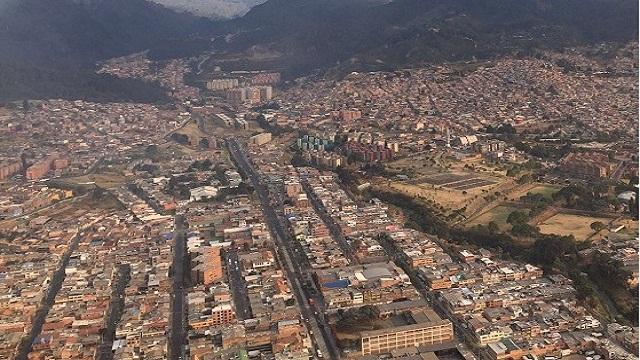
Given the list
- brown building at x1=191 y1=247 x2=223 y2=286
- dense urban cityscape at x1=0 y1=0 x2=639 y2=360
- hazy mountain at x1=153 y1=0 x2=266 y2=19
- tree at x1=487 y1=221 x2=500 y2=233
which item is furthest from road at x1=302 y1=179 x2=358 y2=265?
hazy mountain at x1=153 y1=0 x2=266 y2=19

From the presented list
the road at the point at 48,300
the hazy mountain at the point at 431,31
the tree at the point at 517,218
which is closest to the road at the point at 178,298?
the road at the point at 48,300

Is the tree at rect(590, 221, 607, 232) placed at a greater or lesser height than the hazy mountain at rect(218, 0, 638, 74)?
lesser

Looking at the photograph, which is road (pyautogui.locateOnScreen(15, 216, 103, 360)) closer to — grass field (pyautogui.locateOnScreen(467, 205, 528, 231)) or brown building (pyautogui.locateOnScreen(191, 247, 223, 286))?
brown building (pyautogui.locateOnScreen(191, 247, 223, 286))

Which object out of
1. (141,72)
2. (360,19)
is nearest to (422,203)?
(141,72)

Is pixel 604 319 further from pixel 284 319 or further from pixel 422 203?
pixel 422 203

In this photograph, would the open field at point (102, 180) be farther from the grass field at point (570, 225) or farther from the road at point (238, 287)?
the grass field at point (570, 225)
